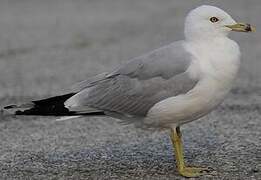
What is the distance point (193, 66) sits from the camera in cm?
479

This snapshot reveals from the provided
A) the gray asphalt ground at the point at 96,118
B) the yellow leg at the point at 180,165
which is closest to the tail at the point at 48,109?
the gray asphalt ground at the point at 96,118

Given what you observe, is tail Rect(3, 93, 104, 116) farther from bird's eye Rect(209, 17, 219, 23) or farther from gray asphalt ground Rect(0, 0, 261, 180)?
bird's eye Rect(209, 17, 219, 23)

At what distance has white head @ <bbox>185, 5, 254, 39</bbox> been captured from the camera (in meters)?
4.99

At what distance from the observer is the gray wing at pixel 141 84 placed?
4844 mm

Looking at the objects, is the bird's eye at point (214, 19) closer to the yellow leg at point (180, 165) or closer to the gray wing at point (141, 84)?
the gray wing at point (141, 84)

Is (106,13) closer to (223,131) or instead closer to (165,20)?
(165,20)

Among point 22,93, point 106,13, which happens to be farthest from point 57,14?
point 22,93

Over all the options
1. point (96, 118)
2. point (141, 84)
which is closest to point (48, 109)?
point (141, 84)

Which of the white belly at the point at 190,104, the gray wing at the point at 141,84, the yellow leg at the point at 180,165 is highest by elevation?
the gray wing at the point at 141,84

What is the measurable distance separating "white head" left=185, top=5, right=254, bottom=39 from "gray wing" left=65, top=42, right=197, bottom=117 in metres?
0.14

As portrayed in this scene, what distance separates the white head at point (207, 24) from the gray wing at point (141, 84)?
14 centimetres

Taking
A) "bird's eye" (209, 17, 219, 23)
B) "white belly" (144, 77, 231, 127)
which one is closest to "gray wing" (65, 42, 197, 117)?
"white belly" (144, 77, 231, 127)

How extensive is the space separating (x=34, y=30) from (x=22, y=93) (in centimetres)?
499

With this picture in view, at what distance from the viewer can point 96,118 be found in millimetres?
7160
